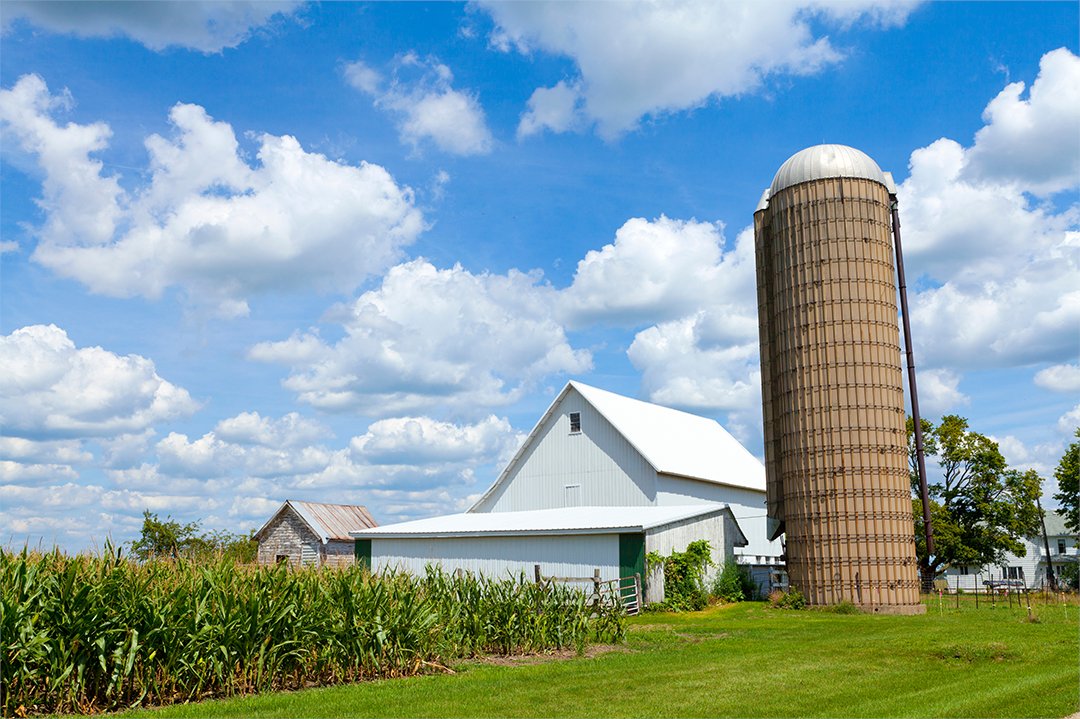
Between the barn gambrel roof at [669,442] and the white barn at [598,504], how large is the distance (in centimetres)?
8

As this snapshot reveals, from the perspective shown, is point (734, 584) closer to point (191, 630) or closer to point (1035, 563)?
point (191, 630)

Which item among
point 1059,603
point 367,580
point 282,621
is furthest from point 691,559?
point 282,621

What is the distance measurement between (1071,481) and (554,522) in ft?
108

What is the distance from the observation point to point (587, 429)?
44.0 m

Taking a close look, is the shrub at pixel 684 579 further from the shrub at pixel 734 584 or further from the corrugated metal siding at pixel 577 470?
the corrugated metal siding at pixel 577 470

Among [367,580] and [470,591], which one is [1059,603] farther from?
[367,580]

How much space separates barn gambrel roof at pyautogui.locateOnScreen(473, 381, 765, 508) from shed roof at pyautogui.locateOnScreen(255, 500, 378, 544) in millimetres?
7162

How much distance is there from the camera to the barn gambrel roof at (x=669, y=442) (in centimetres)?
4303

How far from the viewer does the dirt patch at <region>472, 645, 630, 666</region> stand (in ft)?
59.1

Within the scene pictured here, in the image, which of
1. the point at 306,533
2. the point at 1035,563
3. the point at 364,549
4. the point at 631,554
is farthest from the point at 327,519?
the point at 1035,563

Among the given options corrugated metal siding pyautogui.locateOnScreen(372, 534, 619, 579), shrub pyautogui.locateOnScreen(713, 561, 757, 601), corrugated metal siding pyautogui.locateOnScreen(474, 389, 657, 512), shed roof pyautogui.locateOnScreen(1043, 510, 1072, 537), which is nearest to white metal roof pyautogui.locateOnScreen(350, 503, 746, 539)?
corrugated metal siding pyautogui.locateOnScreen(372, 534, 619, 579)

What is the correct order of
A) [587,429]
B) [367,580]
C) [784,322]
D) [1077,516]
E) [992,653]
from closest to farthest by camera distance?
[367,580] → [992,653] → [784,322] → [587,429] → [1077,516]

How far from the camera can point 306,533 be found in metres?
47.5

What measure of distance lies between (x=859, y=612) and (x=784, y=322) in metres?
10.4
